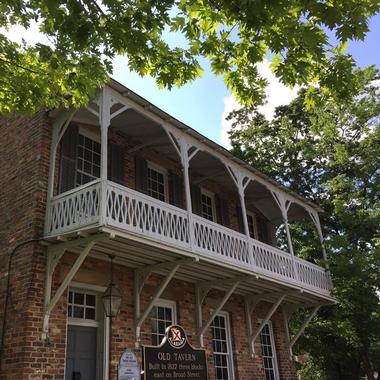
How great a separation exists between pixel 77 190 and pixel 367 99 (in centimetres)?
1723

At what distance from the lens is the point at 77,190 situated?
8.55 m

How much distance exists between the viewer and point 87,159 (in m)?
10.6

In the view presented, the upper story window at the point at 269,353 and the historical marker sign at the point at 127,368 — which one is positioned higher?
the upper story window at the point at 269,353

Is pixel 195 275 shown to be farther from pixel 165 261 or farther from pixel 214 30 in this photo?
pixel 214 30

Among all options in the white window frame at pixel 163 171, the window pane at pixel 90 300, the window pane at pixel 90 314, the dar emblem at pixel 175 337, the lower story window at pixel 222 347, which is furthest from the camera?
the white window frame at pixel 163 171

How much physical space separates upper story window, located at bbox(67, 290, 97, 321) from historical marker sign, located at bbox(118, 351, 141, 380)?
1.73 metres

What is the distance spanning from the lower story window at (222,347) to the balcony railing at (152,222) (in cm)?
A: 217

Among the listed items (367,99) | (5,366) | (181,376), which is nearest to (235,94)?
(181,376)

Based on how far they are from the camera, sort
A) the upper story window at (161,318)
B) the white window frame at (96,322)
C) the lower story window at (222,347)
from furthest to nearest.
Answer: the lower story window at (222,347) < the upper story window at (161,318) < the white window frame at (96,322)

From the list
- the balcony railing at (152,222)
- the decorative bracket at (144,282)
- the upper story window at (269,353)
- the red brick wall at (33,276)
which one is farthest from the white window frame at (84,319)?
the upper story window at (269,353)

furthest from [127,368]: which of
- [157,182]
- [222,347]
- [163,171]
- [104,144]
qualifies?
[163,171]

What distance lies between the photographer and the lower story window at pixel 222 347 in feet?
40.2

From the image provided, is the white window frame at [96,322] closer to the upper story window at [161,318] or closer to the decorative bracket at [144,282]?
the decorative bracket at [144,282]

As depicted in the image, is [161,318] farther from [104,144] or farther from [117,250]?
[104,144]
